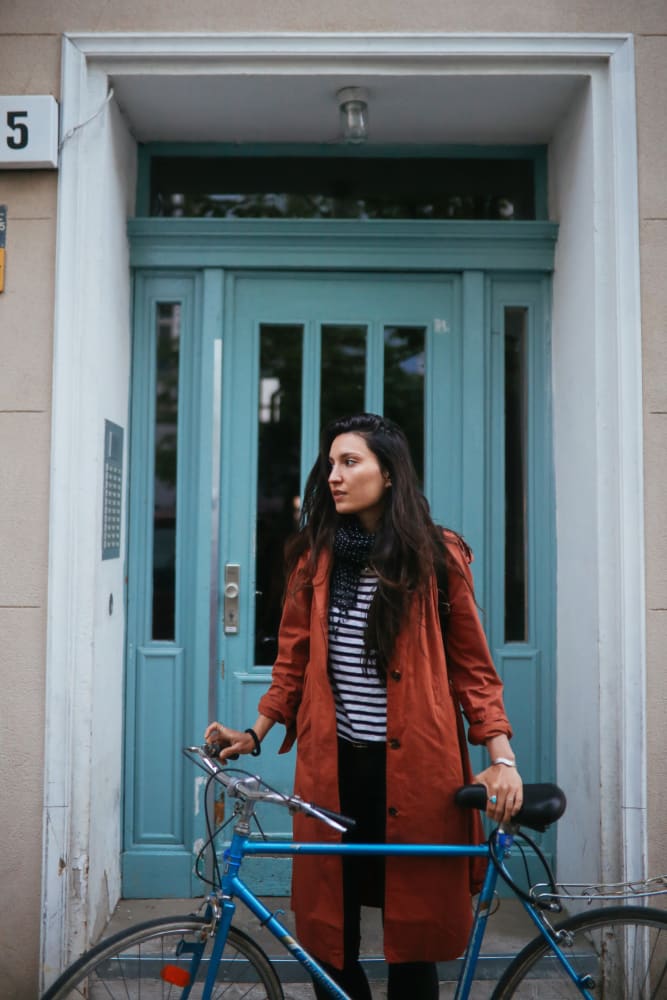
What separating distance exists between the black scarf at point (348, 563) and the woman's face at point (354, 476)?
76 millimetres

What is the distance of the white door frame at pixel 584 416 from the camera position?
308cm

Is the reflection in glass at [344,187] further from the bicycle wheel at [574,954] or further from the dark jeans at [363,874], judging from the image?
the bicycle wheel at [574,954]

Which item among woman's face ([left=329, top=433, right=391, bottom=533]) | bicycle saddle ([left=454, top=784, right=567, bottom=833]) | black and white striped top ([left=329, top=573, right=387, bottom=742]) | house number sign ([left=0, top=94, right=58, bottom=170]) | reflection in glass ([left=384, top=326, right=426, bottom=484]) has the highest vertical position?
house number sign ([left=0, top=94, right=58, bottom=170])

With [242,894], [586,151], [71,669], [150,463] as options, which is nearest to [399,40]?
[586,151]

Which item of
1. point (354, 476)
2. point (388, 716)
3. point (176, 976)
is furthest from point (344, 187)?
point (176, 976)

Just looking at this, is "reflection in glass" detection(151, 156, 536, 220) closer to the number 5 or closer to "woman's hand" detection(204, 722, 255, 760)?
the number 5

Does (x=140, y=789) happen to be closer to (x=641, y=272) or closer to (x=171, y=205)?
(x=171, y=205)

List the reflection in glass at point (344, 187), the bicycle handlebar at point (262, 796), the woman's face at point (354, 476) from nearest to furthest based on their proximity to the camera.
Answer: the bicycle handlebar at point (262, 796) < the woman's face at point (354, 476) < the reflection in glass at point (344, 187)

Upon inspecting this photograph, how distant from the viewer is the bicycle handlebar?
2.07m

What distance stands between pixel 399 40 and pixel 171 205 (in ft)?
4.13

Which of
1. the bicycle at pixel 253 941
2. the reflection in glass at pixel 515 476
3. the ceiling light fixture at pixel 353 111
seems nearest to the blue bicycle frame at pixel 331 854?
the bicycle at pixel 253 941

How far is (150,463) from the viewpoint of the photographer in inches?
149

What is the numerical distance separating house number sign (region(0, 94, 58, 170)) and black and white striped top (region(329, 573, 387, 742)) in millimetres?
1999

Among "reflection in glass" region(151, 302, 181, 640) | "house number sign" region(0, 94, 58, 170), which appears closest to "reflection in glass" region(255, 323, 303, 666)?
"reflection in glass" region(151, 302, 181, 640)
